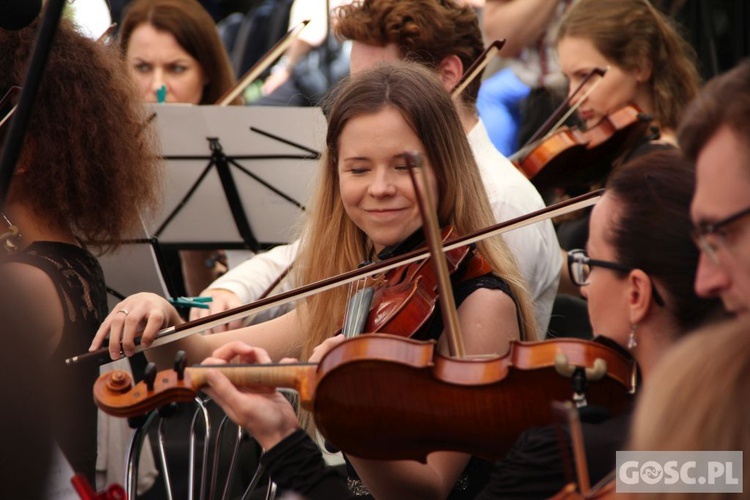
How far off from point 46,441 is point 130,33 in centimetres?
322

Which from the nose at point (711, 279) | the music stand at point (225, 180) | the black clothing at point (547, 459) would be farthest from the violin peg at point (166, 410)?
the music stand at point (225, 180)

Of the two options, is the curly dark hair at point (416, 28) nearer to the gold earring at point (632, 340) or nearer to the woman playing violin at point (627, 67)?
the woman playing violin at point (627, 67)

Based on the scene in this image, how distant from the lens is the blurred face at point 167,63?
4.30 metres

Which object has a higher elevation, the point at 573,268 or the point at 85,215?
the point at 85,215

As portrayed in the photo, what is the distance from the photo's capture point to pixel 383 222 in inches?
88.4

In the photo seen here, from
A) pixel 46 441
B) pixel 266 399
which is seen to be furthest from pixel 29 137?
pixel 46 441

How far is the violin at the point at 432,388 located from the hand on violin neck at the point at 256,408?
2 centimetres

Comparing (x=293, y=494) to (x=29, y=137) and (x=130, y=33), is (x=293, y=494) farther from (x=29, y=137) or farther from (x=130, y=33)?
(x=130, y=33)

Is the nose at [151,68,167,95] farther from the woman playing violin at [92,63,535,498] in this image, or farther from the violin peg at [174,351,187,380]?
the violin peg at [174,351,187,380]

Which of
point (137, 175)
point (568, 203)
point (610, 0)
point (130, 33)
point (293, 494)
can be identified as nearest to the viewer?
point (293, 494)

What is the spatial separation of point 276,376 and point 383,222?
0.55 m

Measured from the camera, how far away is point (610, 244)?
1.77 metres

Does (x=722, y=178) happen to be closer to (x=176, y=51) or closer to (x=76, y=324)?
(x=76, y=324)

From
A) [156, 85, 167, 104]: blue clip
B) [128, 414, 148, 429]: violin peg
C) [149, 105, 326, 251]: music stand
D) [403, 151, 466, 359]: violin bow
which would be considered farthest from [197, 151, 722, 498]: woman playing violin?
[156, 85, 167, 104]: blue clip
